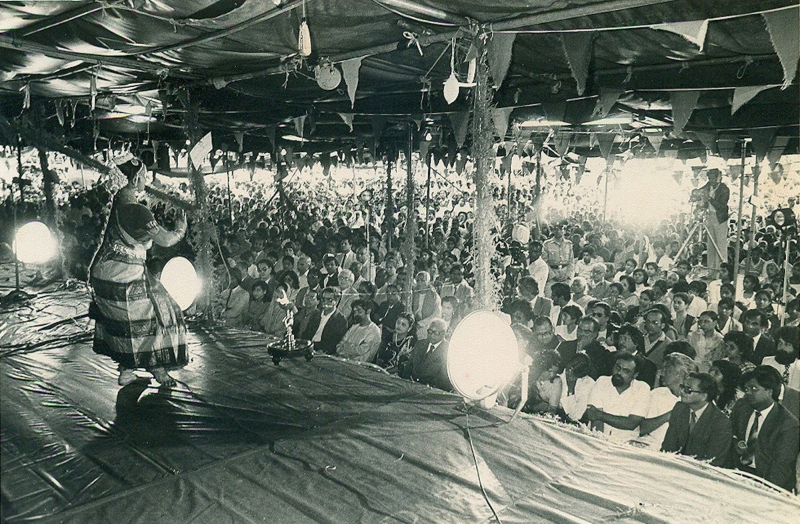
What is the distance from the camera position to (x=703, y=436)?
3740 mm

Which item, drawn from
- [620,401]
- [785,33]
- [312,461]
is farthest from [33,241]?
[785,33]

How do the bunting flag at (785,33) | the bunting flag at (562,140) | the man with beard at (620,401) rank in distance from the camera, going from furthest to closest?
the bunting flag at (562,140), the man with beard at (620,401), the bunting flag at (785,33)

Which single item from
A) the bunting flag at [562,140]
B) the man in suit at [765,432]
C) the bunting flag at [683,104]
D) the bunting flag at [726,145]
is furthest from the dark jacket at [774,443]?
the bunting flag at [562,140]

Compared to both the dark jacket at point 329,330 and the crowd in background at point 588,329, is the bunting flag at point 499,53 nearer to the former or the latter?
the crowd in background at point 588,329

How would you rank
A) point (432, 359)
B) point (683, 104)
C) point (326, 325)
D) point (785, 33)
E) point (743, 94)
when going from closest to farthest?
point (785, 33)
point (743, 94)
point (683, 104)
point (432, 359)
point (326, 325)

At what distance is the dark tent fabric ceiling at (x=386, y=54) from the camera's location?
2.95 meters

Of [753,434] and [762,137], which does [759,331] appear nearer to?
[753,434]

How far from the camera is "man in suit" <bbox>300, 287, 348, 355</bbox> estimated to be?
19.8 ft

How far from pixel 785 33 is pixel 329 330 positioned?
4.70 m

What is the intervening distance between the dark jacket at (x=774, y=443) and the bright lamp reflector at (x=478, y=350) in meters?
1.87

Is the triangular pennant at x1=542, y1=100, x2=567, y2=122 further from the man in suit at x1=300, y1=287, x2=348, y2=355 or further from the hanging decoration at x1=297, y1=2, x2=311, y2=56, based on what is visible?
the man in suit at x1=300, y1=287, x2=348, y2=355

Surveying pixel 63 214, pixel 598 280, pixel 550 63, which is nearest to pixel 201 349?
pixel 550 63

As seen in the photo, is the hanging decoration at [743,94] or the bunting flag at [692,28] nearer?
the bunting flag at [692,28]

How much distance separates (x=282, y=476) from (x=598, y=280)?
256 inches
